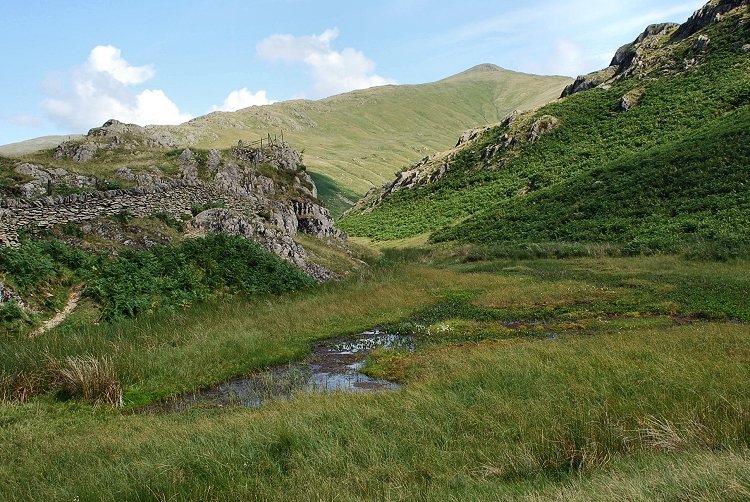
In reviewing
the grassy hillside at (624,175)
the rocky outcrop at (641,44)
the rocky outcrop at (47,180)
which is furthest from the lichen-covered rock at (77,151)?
the rocky outcrop at (641,44)

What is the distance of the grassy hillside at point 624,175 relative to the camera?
4444 centimetres

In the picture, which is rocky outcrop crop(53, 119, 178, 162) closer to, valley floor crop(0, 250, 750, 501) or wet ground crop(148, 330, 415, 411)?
valley floor crop(0, 250, 750, 501)

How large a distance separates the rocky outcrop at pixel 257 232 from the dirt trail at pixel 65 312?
10229 millimetres

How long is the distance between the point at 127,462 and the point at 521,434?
21.7 feet

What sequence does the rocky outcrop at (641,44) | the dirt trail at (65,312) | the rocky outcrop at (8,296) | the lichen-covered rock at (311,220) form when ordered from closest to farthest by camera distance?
the dirt trail at (65,312) < the rocky outcrop at (8,296) < the lichen-covered rock at (311,220) < the rocky outcrop at (641,44)

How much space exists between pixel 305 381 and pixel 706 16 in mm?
106242

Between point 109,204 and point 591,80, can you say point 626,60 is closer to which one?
point 591,80

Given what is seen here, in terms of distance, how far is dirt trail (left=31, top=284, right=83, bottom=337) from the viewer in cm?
1692

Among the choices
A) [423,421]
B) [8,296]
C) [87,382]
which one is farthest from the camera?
[8,296]

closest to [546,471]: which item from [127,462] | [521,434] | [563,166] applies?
[521,434]

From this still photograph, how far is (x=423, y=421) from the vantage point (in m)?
9.17

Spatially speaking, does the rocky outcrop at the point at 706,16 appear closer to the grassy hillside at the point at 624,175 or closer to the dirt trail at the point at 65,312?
the grassy hillside at the point at 624,175

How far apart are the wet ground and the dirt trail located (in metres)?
6.98

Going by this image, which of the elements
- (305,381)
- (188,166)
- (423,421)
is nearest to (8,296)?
(305,381)
